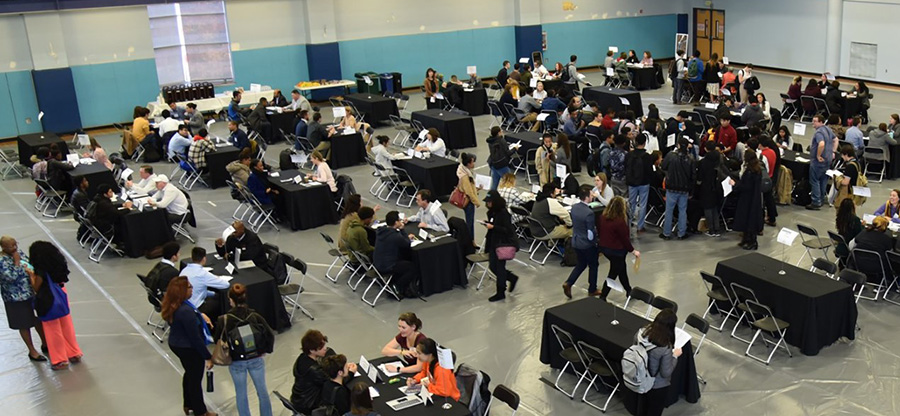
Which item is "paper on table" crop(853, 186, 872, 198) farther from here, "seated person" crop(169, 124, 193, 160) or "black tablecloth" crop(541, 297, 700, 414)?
"seated person" crop(169, 124, 193, 160)

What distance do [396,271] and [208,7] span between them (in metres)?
16.7

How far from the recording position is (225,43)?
25.1 m

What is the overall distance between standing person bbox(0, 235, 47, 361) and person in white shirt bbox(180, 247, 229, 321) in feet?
5.24

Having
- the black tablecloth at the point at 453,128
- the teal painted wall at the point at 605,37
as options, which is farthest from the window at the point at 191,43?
the teal painted wall at the point at 605,37

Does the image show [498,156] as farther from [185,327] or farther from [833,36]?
[833,36]

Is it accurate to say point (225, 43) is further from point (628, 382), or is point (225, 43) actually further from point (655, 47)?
point (628, 382)

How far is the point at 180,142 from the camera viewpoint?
1683 cm

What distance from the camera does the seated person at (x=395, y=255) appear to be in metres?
10.5

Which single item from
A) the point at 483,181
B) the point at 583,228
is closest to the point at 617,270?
the point at 583,228

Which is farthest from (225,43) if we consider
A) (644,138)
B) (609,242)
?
(609,242)

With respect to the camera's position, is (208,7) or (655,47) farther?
(655,47)

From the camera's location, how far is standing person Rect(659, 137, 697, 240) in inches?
474

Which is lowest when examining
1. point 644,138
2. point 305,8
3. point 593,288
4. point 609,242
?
point 593,288

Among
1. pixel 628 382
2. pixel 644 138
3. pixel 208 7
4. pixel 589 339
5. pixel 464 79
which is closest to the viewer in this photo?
pixel 628 382
